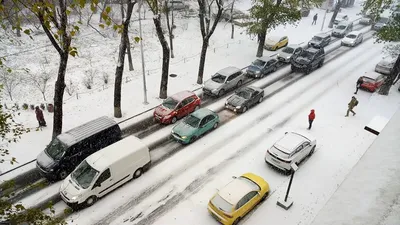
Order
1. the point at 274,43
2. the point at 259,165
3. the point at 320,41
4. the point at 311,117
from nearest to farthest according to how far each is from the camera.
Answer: the point at 259,165
the point at 311,117
the point at 274,43
the point at 320,41

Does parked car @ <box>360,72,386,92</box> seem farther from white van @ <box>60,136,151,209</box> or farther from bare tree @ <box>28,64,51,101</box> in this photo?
bare tree @ <box>28,64,51,101</box>

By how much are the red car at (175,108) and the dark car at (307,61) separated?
40.7ft

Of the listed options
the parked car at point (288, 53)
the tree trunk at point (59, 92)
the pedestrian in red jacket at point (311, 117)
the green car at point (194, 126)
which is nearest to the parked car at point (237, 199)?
the green car at point (194, 126)

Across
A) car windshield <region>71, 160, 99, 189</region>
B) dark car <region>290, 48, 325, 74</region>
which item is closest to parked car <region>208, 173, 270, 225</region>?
car windshield <region>71, 160, 99, 189</region>

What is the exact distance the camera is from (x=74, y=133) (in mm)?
15594

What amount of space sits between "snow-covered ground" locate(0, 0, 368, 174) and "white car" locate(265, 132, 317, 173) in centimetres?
1016

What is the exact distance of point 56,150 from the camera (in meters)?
14.9

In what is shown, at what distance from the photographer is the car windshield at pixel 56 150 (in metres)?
14.7

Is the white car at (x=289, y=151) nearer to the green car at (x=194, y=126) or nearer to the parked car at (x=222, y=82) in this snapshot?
the green car at (x=194, y=126)

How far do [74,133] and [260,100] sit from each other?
13777 mm

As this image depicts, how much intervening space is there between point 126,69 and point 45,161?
15.3 meters

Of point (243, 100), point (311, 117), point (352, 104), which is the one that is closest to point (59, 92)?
point (243, 100)

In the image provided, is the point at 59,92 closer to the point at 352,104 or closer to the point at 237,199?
the point at 237,199

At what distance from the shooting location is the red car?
1967cm
